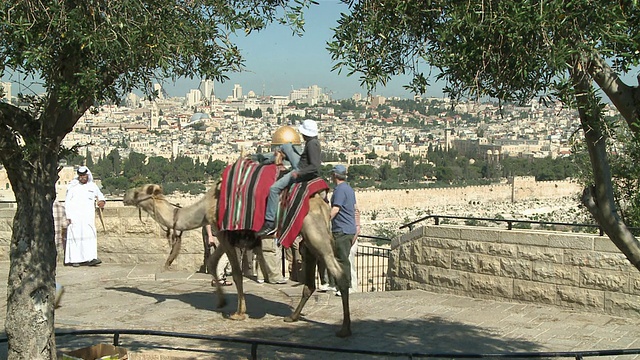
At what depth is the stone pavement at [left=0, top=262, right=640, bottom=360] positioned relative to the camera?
Answer: 839cm

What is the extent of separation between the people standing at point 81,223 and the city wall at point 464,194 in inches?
3749

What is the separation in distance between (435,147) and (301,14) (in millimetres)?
185608

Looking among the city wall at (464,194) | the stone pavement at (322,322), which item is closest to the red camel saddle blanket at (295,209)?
the stone pavement at (322,322)

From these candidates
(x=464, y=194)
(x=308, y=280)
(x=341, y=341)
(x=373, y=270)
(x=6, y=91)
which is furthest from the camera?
(x=464, y=194)

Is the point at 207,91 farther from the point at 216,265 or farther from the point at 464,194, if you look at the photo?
the point at 464,194

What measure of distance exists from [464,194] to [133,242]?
115m

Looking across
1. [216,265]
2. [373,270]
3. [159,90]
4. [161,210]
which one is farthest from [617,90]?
[373,270]

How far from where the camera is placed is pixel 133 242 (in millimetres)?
13891

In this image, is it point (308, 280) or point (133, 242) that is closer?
point (308, 280)

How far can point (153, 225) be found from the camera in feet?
45.4

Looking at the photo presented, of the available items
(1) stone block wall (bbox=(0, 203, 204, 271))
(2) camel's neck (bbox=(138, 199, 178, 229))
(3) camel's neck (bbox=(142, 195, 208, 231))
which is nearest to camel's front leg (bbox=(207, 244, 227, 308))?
(3) camel's neck (bbox=(142, 195, 208, 231))

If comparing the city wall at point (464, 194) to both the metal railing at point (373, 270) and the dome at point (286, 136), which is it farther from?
the dome at point (286, 136)

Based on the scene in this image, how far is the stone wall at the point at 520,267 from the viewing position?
988 centimetres

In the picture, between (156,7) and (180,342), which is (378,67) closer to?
(156,7)
